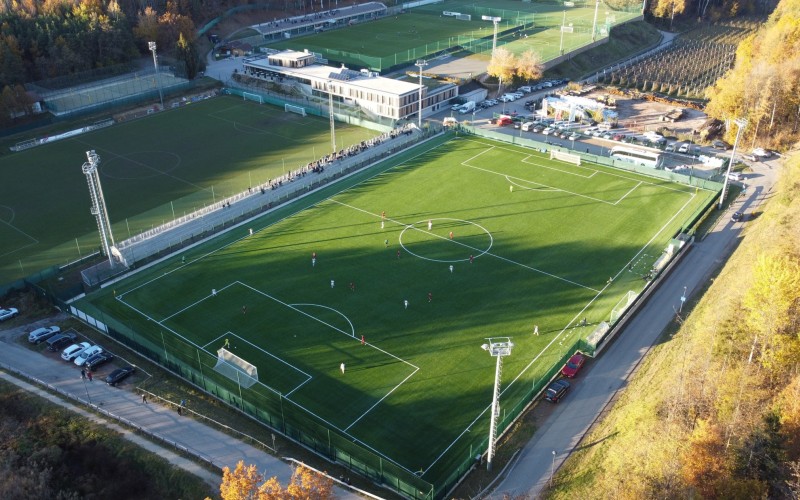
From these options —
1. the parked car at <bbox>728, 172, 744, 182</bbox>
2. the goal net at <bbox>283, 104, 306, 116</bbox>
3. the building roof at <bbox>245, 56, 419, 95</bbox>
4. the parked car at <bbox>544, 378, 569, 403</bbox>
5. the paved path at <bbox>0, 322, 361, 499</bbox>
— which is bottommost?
the paved path at <bbox>0, 322, 361, 499</bbox>

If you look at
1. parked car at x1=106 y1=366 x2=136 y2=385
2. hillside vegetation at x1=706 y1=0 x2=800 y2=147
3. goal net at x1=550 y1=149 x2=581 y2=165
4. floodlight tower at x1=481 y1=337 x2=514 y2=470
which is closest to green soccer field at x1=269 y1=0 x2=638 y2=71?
hillside vegetation at x1=706 y1=0 x2=800 y2=147

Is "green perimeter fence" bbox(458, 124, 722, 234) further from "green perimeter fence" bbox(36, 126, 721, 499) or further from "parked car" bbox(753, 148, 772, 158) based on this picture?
"green perimeter fence" bbox(36, 126, 721, 499)

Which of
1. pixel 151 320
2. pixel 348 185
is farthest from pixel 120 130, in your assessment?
pixel 151 320

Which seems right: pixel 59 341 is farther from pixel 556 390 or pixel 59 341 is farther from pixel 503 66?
pixel 503 66

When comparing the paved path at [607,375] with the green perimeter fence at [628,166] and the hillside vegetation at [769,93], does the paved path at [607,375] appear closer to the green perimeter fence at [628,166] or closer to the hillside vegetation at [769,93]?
the green perimeter fence at [628,166]

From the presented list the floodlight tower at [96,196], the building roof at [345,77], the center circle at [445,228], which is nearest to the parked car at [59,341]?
the floodlight tower at [96,196]

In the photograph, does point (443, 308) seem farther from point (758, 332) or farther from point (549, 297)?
point (758, 332)
